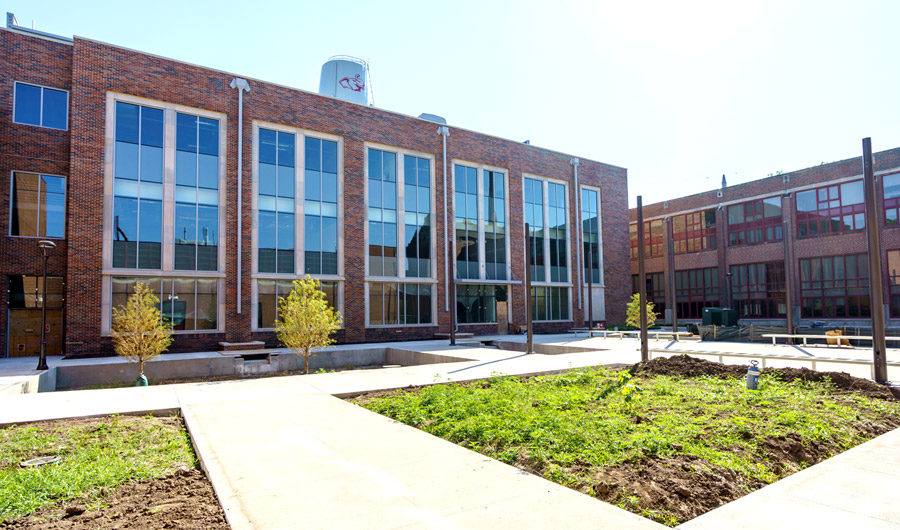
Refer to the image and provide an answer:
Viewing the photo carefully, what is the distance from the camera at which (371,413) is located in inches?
347

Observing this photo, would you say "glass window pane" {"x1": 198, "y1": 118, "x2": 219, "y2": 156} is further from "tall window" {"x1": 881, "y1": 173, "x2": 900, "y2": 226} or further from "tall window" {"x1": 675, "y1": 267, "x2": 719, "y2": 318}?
"tall window" {"x1": 881, "y1": 173, "x2": 900, "y2": 226}

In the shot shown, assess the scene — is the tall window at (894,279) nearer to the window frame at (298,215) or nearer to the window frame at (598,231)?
the window frame at (598,231)

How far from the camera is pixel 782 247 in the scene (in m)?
37.8

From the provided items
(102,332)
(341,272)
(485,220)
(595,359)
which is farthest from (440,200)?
(102,332)

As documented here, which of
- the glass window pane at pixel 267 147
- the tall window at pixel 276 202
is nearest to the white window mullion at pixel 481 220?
the tall window at pixel 276 202

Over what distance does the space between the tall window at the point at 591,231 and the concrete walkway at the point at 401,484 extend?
1176 inches

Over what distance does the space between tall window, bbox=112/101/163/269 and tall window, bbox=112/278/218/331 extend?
783mm

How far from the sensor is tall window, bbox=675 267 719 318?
42.9 metres

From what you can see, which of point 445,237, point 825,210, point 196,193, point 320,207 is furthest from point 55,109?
point 825,210

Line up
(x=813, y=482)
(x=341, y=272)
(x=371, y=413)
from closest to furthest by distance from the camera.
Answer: (x=813, y=482) < (x=371, y=413) < (x=341, y=272)

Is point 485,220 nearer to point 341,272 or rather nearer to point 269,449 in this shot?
point 341,272

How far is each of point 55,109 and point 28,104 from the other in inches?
33.9

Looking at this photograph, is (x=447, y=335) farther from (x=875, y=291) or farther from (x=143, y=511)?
(x=143, y=511)

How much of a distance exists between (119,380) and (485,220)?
20881 mm
